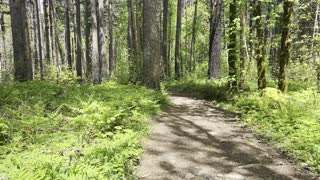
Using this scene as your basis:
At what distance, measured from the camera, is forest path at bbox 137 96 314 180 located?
4.86 metres

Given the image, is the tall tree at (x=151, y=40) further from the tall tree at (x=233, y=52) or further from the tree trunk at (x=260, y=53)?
the tree trunk at (x=260, y=53)

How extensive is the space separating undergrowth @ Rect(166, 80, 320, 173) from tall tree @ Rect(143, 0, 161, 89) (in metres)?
2.69

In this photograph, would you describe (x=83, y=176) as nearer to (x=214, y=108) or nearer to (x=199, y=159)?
(x=199, y=159)

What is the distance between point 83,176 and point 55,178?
305mm

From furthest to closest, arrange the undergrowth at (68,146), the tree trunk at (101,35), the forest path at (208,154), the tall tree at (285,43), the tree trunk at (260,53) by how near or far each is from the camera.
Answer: the tree trunk at (101,35)
the tree trunk at (260,53)
the tall tree at (285,43)
the forest path at (208,154)
the undergrowth at (68,146)

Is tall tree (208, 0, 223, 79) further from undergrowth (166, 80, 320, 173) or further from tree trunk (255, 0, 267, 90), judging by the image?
undergrowth (166, 80, 320, 173)

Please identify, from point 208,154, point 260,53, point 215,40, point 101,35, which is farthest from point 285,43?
point 101,35

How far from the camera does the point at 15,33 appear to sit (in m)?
11.5

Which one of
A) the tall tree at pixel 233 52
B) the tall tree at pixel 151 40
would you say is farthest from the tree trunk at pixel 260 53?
the tall tree at pixel 151 40

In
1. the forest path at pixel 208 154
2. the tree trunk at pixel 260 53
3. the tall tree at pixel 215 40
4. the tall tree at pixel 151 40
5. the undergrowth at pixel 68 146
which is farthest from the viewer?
the tall tree at pixel 215 40

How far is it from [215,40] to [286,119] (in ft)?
26.5

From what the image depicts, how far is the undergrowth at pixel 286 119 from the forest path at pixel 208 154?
325 millimetres

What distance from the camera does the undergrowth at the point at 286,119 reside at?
18.3 feet

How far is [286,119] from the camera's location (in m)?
7.00
